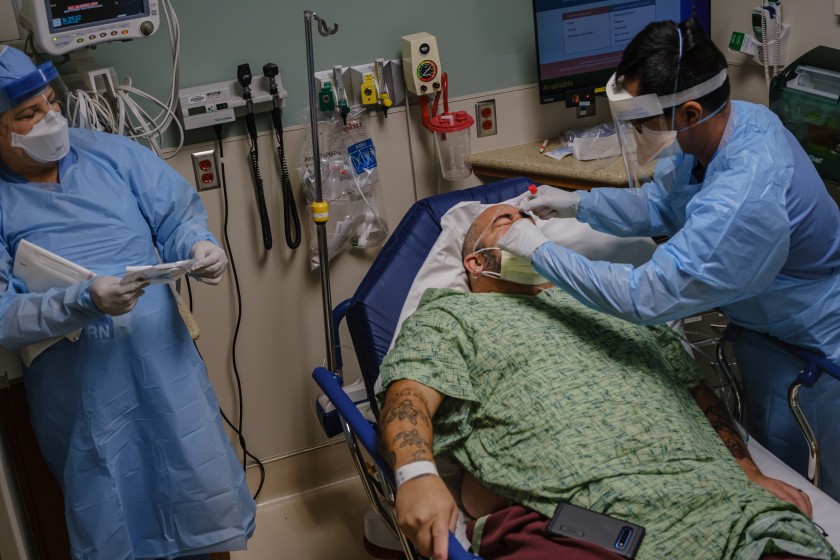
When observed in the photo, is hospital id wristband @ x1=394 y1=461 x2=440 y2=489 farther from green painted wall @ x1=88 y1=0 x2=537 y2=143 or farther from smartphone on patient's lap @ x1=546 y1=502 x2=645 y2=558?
green painted wall @ x1=88 y1=0 x2=537 y2=143

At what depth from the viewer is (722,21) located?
2951 mm

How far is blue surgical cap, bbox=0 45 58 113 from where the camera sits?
183cm

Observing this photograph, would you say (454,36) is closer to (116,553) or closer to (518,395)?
(518,395)

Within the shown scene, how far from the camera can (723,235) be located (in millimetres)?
1742

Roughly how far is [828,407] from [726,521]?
52cm

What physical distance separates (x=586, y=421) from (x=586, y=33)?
149cm

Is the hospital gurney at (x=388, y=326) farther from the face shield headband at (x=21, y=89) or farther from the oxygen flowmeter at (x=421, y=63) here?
the face shield headband at (x=21, y=89)

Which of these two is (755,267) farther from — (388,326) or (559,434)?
(388,326)

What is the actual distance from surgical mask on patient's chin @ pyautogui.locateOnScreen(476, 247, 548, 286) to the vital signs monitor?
3.40ft

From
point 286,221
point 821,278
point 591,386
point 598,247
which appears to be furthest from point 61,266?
point 821,278

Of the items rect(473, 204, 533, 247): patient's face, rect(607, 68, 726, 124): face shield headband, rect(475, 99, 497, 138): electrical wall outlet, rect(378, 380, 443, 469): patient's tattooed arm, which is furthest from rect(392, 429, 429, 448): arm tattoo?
rect(475, 99, 497, 138): electrical wall outlet

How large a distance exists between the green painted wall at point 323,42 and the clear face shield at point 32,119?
606 millimetres

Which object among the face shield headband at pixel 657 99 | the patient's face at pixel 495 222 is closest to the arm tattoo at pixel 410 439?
the patient's face at pixel 495 222

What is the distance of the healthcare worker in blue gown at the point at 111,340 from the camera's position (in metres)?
1.88
